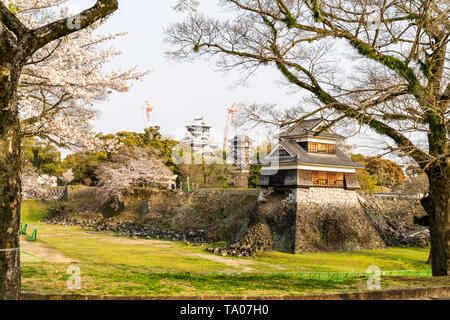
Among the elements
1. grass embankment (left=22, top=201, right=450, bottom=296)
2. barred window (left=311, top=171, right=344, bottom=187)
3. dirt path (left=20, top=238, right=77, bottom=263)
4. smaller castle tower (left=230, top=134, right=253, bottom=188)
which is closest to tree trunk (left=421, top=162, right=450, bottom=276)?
grass embankment (left=22, top=201, right=450, bottom=296)

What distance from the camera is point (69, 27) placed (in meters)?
5.46

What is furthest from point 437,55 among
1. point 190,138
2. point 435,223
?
point 190,138

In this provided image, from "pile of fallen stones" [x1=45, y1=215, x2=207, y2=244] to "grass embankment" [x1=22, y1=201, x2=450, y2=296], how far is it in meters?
1.50

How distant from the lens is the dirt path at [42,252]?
13.9m

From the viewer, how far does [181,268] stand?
540 inches

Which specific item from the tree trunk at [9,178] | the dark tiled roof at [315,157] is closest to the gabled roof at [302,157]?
the dark tiled roof at [315,157]

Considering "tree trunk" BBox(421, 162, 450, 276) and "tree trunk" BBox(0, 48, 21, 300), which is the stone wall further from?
"tree trunk" BBox(0, 48, 21, 300)

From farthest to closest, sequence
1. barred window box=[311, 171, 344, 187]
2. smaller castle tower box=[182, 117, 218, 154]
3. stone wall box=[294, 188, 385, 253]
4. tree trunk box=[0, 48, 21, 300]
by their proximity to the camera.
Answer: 1. smaller castle tower box=[182, 117, 218, 154]
2. barred window box=[311, 171, 344, 187]
3. stone wall box=[294, 188, 385, 253]
4. tree trunk box=[0, 48, 21, 300]

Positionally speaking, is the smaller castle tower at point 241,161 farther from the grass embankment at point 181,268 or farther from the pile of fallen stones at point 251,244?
the pile of fallen stones at point 251,244

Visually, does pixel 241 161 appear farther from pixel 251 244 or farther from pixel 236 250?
pixel 236 250

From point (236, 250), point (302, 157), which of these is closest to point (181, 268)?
point (236, 250)

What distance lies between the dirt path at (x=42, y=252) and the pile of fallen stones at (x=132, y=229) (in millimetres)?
7605

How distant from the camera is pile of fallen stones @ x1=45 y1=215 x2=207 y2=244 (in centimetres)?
2453
